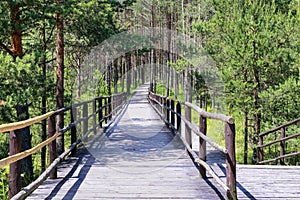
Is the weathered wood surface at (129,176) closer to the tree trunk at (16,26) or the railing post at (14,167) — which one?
the railing post at (14,167)

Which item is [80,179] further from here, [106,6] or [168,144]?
[106,6]

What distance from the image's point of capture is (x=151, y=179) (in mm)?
5781

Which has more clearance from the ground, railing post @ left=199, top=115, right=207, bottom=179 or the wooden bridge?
railing post @ left=199, top=115, right=207, bottom=179

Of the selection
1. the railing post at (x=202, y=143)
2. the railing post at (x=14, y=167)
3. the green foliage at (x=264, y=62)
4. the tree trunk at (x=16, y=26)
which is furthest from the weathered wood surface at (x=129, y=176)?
the green foliage at (x=264, y=62)

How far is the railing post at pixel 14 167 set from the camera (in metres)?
3.97

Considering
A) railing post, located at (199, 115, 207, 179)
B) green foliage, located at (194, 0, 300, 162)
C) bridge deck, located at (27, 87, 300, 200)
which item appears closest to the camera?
bridge deck, located at (27, 87, 300, 200)

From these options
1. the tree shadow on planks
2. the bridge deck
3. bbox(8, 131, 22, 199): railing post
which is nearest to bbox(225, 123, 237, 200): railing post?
the bridge deck

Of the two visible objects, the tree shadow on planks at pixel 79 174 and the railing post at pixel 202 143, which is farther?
the railing post at pixel 202 143

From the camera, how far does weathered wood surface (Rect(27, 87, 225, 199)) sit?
494 centimetres

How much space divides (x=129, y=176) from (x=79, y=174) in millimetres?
758

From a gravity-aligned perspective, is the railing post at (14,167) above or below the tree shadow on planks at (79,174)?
above

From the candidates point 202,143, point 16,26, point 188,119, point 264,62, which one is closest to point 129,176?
point 202,143

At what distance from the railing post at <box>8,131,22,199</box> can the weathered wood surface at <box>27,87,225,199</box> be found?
0.71 meters

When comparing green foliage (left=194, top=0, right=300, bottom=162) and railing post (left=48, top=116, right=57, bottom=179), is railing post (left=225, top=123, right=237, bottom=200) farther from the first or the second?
green foliage (left=194, top=0, right=300, bottom=162)
